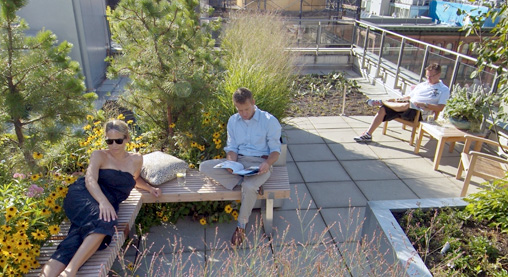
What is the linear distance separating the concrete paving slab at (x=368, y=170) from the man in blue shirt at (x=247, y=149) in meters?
1.25

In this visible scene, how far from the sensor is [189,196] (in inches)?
Result: 102

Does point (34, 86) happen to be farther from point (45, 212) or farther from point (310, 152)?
point (310, 152)

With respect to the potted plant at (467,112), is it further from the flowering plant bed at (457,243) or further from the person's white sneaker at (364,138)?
the flowering plant bed at (457,243)

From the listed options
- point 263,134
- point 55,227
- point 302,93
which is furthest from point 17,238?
Answer: point 302,93

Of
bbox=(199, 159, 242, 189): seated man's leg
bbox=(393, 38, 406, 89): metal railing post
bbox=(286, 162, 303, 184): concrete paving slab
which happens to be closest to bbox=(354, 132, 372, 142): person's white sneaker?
bbox=(286, 162, 303, 184): concrete paving slab

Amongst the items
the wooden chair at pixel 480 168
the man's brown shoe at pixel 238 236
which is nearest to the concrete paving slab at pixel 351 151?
the wooden chair at pixel 480 168

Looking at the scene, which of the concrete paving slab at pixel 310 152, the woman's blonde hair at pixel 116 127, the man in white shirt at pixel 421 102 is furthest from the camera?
the man in white shirt at pixel 421 102

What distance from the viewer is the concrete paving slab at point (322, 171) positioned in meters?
3.61

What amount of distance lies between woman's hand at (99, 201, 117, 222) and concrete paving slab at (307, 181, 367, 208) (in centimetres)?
174

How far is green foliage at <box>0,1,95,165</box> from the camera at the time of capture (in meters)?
2.13

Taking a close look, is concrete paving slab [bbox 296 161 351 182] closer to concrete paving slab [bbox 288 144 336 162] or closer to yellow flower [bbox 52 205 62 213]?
concrete paving slab [bbox 288 144 336 162]

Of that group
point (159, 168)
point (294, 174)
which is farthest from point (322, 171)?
point (159, 168)

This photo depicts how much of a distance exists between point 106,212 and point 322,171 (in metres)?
2.29

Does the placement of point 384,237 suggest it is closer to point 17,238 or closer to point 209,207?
point 209,207
